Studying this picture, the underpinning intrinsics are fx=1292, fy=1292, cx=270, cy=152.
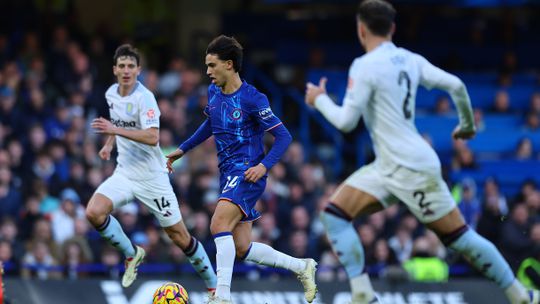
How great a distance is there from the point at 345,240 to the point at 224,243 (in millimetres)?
1508

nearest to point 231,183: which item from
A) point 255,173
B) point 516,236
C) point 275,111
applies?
point 255,173

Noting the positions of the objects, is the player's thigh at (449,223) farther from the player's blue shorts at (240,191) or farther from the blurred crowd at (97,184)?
the blurred crowd at (97,184)

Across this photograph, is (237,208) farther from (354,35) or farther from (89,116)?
(354,35)

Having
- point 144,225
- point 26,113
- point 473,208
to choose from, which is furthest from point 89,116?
point 473,208

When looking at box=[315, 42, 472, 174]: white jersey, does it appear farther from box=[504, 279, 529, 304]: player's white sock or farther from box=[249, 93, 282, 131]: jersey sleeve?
box=[249, 93, 282, 131]: jersey sleeve

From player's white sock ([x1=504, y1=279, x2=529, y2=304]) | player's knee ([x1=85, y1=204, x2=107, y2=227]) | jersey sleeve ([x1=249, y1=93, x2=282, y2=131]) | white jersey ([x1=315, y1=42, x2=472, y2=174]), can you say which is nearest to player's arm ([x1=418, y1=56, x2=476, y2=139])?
white jersey ([x1=315, y1=42, x2=472, y2=174])

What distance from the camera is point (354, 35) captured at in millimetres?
25516

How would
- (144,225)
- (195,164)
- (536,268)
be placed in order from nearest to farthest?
(536,268) < (144,225) < (195,164)

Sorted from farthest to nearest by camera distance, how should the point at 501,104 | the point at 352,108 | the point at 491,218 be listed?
1. the point at 501,104
2. the point at 491,218
3. the point at 352,108

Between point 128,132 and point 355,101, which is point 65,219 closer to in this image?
point 128,132

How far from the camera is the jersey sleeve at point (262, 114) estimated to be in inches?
474

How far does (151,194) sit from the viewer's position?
1307 centimetres

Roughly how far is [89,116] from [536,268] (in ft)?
24.5

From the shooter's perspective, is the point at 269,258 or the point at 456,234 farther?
the point at 269,258
